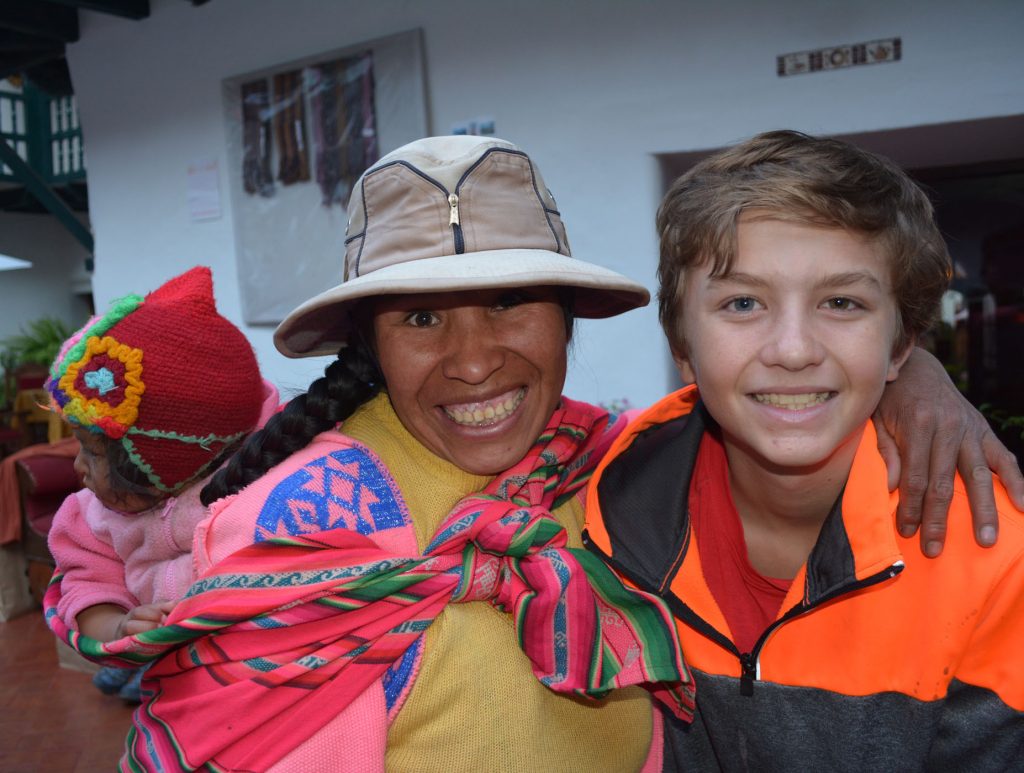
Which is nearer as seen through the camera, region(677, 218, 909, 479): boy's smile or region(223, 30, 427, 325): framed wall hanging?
region(677, 218, 909, 479): boy's smile

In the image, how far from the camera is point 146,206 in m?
6.24

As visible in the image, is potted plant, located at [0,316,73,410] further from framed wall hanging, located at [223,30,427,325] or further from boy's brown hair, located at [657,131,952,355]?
boy's brown hair, located at [657,131,952,355]

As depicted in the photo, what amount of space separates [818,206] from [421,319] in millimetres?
770

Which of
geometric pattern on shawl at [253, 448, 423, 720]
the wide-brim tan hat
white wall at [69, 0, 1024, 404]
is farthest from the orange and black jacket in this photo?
white wall at [69, 0, 1024, 404]

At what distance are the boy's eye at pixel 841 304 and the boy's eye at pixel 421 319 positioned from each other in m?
0.74

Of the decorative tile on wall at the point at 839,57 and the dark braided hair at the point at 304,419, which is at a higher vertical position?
the decorative tile on wall at the point at 839,57

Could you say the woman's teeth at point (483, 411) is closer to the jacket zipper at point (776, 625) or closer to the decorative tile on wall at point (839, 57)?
the jacket zipper at point (776, 625)

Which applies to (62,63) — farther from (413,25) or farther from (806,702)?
(806,702)

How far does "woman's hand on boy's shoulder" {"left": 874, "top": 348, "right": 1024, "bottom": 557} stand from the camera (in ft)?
4.47

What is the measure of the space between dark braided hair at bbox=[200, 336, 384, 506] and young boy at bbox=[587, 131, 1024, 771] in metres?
0.54

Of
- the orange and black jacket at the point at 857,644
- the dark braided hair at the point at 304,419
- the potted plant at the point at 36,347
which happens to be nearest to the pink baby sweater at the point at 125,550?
the dark braided hair at the point at 304,419

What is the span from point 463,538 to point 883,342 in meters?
0.85

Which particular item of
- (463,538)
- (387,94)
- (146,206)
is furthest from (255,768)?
(146,206)

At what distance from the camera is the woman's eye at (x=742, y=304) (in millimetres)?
1509
